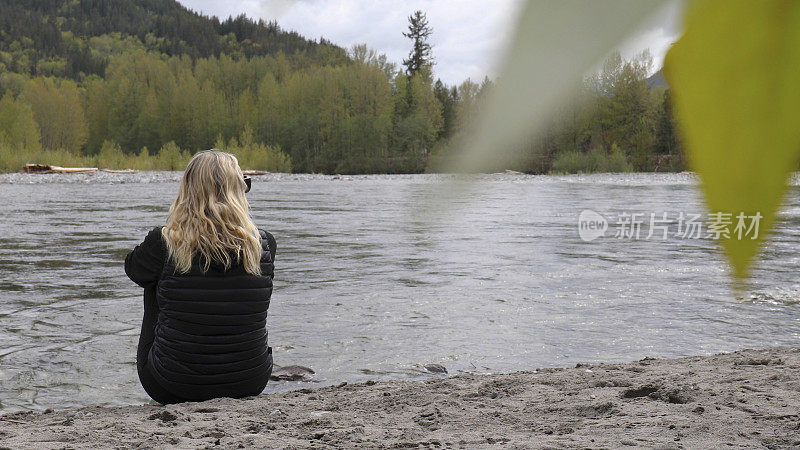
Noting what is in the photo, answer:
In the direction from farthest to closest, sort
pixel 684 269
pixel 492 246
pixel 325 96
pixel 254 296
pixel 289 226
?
pixel 289 226 → pixel 492 246 → pixel 684 269 → pixel 254 296 → pixel 325 96

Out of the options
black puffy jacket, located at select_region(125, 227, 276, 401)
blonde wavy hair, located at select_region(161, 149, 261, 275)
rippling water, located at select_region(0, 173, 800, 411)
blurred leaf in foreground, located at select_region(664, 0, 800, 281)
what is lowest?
rippling water, located at select_region(0, 173, 800, 411)

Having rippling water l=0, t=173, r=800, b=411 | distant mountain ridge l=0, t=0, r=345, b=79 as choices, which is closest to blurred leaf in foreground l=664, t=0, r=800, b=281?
rippling water l=0, t=173, r=800, b=411

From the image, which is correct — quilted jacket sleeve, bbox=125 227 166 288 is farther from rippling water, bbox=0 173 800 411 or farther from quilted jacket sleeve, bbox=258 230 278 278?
rippling water, bbox=0 173 800 411

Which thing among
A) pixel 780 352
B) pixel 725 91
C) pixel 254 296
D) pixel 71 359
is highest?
pixel 725 91

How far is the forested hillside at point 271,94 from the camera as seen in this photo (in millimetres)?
230

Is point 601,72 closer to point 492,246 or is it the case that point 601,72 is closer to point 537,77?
point 537,77

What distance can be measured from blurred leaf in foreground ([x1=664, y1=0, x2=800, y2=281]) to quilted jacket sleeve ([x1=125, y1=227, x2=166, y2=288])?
213 cm

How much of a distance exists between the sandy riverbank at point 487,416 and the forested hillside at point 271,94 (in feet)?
4.63

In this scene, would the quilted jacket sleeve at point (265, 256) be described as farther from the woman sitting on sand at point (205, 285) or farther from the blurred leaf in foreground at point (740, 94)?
the blurred leaf in foreground at point (740, 94)

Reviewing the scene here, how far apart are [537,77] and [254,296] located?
6.84 feet

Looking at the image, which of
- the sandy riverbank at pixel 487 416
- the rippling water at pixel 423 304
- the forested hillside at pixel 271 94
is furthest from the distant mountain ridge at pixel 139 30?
the sandy riverbank at pixel 487 416

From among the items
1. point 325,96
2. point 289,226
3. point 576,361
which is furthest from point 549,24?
point 289,226

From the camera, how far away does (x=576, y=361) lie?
2.92 m

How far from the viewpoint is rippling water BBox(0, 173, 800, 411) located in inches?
105
